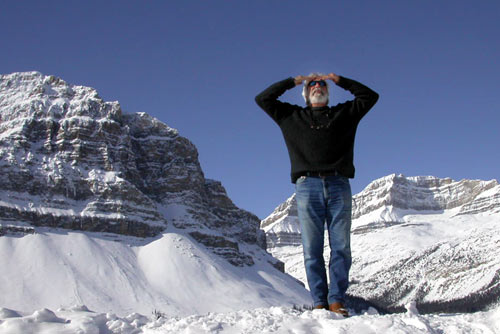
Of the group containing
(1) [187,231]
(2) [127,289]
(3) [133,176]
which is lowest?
(2) [127,289]

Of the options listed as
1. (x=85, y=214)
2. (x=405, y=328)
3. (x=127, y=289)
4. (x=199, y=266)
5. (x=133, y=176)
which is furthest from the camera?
(x=133, y=176)

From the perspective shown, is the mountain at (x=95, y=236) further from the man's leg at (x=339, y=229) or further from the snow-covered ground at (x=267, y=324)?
the man's leg at (x=339, y=229)

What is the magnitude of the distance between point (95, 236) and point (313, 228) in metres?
160

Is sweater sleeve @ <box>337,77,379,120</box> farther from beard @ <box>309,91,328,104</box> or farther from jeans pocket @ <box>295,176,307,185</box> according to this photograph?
jeans pocket @ <box>295,176,307,185</box>

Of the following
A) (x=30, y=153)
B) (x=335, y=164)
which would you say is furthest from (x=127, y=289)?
(x=335, y=164)

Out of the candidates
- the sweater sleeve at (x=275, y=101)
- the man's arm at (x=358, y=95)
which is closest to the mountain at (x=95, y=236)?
the sweater sleeve at (x=275, y=101)

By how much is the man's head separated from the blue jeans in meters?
1.20

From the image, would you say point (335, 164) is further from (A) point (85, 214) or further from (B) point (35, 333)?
(A) point (85, 214)

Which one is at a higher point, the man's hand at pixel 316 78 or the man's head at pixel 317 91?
the man's hand at pixel 316 78

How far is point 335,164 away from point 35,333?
438 cm

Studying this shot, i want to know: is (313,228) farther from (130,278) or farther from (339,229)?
(130,278)

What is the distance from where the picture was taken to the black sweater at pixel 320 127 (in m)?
8.21

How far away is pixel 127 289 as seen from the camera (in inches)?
5246

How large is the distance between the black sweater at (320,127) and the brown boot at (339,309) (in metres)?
1.77
